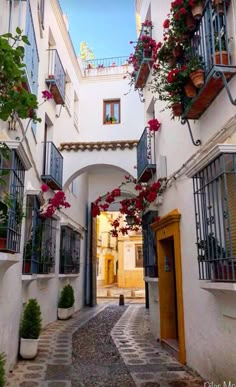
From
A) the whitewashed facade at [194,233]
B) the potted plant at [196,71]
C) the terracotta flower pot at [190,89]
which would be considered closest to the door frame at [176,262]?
the whitewashed facade at [194,233]

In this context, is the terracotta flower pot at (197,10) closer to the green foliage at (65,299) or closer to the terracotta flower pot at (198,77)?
the terracotta flower pot at (198,77)

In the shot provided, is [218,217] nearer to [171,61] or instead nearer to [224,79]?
[224,79]

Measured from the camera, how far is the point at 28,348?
689cm

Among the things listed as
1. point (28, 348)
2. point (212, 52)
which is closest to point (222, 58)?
point (212, 52)

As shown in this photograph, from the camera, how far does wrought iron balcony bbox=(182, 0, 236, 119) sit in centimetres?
438

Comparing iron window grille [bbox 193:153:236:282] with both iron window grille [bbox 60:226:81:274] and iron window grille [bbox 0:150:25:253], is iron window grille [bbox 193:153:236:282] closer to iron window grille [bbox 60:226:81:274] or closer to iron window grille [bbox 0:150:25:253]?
iron window grille [bbox 0:150:25:253]

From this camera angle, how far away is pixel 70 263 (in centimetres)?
1363

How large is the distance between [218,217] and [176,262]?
8.61 ft

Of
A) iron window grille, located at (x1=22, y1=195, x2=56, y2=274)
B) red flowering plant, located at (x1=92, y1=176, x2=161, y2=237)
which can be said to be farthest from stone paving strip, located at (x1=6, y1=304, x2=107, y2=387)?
red flowering plant, located at (x1=92, y1=176, x2=161, y2=237)

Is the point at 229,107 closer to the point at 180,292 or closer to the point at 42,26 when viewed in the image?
the point at 180,292

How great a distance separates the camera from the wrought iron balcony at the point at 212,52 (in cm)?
438

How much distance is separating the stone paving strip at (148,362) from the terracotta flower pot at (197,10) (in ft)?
17.1

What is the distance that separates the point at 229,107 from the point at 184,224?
8.66 ft

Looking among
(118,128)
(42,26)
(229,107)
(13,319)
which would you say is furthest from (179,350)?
(118,128)
